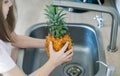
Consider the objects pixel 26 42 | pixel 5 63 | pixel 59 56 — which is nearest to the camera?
pixel 5 63

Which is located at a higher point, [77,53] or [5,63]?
[5,63]

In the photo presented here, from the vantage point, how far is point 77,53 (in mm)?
1173

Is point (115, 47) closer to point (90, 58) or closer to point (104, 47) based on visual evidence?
point (104, 47)

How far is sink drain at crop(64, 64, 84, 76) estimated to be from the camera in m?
1.06

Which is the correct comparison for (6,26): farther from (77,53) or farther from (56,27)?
(77,53)

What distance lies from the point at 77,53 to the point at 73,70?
4.6 inches

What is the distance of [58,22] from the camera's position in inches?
35.5

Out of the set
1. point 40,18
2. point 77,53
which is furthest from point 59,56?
point 40,18

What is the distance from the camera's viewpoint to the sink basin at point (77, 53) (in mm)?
1062

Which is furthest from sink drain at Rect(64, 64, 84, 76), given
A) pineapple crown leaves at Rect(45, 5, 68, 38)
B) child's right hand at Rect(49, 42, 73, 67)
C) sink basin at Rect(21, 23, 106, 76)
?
pineapple crown leaves at Rect(45, 5, 68, 38)

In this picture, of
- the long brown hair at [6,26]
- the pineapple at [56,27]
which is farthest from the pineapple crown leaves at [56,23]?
the long brown hair at [6,26]

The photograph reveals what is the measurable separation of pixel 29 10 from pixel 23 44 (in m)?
0.35

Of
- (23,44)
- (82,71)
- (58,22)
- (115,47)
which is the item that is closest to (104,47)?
(115,47)

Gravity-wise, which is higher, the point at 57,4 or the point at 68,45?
the point at 57,4
